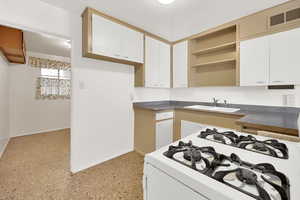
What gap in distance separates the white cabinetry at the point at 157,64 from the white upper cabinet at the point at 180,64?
0.14 metres

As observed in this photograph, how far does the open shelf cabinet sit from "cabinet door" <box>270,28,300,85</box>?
57cm

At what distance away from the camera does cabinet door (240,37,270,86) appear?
1701 mm

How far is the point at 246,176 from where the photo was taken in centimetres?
47

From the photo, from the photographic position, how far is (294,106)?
1721 mm

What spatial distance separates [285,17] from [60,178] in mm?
3600

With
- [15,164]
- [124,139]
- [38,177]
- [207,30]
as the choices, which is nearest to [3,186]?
[38,177]

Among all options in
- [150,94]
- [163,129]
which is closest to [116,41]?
[150,94]

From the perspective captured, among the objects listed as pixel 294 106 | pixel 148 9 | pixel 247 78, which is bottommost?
pixel 294 106

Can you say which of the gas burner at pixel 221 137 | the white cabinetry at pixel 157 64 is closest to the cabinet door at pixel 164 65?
the white cabinetry at pixel 157 64

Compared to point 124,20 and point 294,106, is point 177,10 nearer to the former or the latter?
point 124,20

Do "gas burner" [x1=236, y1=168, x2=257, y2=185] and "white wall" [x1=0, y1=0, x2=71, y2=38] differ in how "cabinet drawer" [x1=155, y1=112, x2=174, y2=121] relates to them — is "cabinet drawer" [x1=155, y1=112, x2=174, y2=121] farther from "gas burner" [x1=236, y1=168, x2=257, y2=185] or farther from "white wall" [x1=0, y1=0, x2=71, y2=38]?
"white wall" [x1=0, y1=0, x2=71, y2=38]

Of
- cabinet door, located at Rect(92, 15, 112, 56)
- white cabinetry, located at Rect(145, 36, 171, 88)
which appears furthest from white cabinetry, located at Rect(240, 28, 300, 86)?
cabinet door, located at Rect(92, 15, 112, 56)

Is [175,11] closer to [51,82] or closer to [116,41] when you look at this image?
[116,41]

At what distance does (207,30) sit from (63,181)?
3.23 metres
